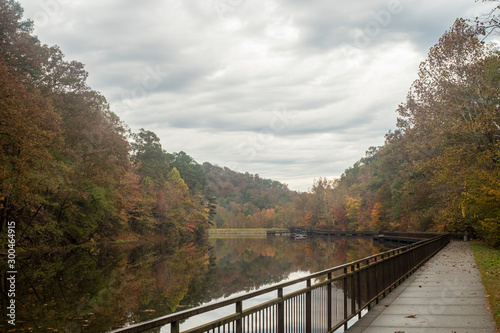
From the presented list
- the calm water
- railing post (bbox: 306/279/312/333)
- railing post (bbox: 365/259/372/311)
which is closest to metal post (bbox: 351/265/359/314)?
railing post (bbox: 365/259/372/311)

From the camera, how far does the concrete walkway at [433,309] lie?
904 centimetres

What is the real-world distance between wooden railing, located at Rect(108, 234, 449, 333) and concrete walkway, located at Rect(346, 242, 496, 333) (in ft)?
1.35

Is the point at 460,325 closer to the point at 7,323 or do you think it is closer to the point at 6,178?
the point at 7,323

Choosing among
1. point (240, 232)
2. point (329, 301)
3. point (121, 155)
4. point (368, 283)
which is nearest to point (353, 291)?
point (368, 283)

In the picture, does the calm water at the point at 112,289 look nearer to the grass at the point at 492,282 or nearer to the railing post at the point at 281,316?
the railing post at the point at 281,316

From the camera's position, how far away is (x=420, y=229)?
6191 centimetres

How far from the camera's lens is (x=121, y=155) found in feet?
162

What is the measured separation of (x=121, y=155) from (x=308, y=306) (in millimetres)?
44161

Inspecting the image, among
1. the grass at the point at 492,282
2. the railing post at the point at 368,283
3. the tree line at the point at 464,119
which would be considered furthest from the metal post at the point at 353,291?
the tree line at the point at 464,119

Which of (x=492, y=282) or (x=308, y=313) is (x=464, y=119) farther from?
(x=308, y=313)

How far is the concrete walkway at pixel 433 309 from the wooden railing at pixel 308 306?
411 millimetres

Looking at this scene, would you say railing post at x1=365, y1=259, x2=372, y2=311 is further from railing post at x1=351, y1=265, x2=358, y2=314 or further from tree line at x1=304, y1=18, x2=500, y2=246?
tree line at x1=304, y1=18, x2=500, y2=246

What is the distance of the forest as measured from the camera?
83.9 feet

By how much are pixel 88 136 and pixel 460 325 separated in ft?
122
